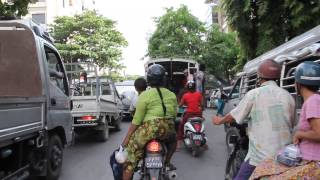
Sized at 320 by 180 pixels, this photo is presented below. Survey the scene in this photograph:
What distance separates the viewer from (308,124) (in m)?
3.21

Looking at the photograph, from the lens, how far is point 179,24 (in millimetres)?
33562

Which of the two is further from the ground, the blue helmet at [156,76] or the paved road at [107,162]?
the blue helmet at [156,76]

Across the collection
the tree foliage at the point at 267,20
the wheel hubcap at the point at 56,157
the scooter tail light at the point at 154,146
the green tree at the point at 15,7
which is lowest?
the wheel hubcap at the point at 56,157

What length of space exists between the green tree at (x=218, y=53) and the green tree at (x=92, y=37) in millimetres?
8285

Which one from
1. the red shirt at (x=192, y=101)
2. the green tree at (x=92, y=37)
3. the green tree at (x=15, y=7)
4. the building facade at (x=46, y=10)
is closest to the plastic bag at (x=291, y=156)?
the red shirt at (x=192, y=101)

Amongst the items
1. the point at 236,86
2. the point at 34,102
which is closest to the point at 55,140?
the point at 34,102

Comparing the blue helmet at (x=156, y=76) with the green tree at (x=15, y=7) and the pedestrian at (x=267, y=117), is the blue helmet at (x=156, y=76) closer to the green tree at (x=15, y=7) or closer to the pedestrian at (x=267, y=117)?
the pedestrian at (x=267, y=117)

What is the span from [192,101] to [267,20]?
2.75 metres

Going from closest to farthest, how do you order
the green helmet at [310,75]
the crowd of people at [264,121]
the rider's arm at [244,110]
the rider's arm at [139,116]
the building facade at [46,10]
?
the crowd of people at [264,121]
the green helmet at [310,75]
the rider's arm at [244,110]
the rider's arm at [139,116]
the building facade at [46,10]

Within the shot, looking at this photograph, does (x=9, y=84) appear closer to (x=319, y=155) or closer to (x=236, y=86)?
(x=236, y=86)

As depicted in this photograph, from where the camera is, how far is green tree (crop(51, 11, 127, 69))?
121ft

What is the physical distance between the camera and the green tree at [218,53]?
33250 mm

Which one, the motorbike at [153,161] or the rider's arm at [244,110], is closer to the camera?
the rider's arm at [244,110]

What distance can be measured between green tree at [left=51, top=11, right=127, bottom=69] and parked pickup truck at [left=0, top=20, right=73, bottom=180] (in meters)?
28.8
